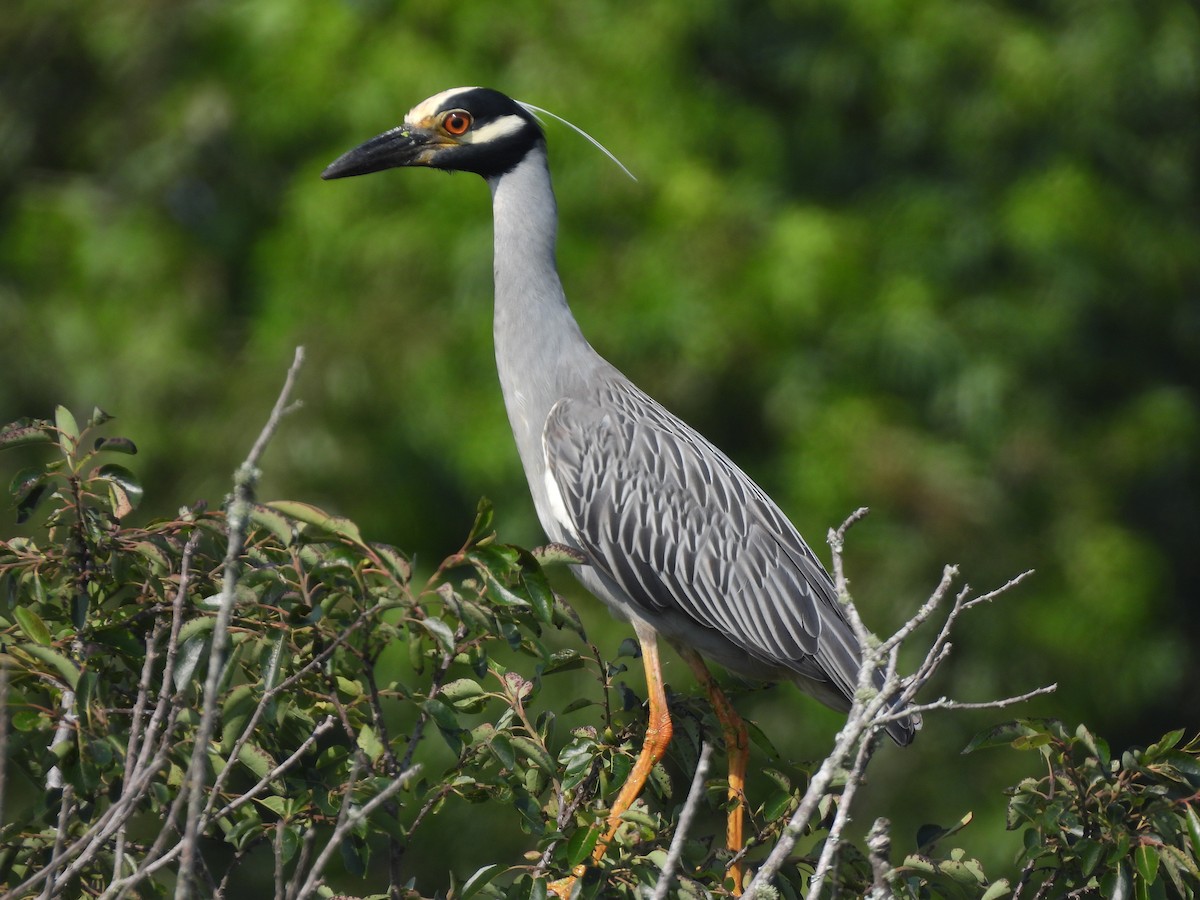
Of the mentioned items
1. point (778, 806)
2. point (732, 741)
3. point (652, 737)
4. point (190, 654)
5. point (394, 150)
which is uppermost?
point (394, 150)

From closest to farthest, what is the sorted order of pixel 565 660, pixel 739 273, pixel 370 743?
pixel 370 743
pixel 565 660
pixel 739 273

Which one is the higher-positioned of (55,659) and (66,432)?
(66,432)

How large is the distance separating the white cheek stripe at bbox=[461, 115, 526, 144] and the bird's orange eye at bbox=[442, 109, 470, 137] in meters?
0.03

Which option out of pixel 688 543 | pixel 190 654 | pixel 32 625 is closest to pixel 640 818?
pixel 190 654

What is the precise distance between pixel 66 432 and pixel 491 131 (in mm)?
2187

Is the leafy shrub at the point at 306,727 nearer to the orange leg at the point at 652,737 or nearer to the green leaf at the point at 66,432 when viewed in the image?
the green leaf at the point at 66,432

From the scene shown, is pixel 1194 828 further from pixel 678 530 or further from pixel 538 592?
pixel 678 530

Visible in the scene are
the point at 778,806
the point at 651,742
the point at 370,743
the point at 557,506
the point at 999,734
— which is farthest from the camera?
the point at 557,506

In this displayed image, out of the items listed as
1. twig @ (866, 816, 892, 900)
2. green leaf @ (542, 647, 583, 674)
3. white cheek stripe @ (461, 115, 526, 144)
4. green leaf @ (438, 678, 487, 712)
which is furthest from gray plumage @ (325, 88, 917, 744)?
twig @ (866, 816, 892, 900)

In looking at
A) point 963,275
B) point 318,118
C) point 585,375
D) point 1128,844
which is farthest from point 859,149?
point 1128,844

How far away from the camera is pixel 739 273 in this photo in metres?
Answer: 7.03

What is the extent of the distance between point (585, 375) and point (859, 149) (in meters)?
4.08

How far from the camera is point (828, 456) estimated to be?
674 centimetres

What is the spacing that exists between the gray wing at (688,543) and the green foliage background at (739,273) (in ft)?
6.15
